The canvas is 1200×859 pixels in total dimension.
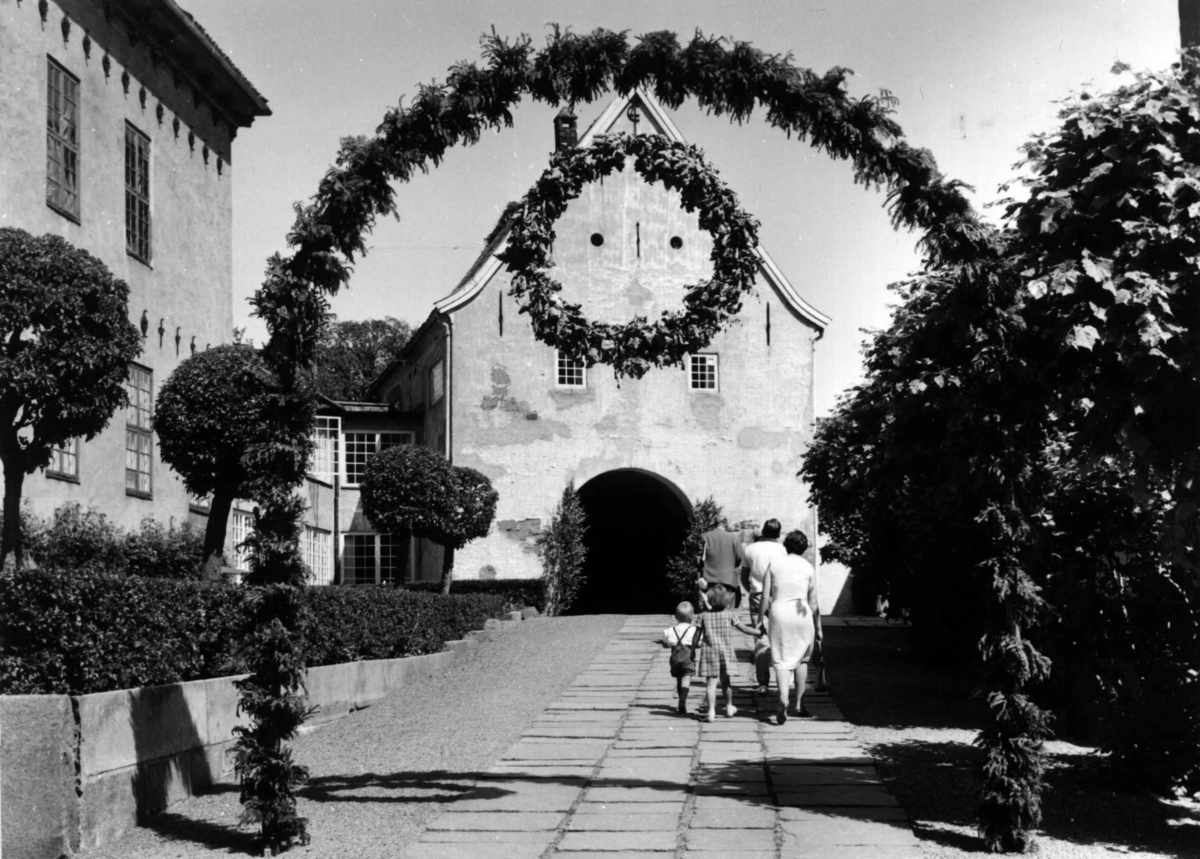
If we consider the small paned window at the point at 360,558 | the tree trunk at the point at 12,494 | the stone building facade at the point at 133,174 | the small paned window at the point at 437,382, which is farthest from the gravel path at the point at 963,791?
the small paned window at the point at 360,558

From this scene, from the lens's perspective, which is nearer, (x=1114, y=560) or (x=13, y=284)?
(x=1114, y=560)

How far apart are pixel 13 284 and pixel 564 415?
1808 centimetres

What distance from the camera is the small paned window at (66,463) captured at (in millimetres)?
16084

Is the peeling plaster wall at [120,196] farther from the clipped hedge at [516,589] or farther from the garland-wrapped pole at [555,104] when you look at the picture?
the garland-wrapped pole at [555,104]

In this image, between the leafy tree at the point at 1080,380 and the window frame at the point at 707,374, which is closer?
the leafy tree at the point at 1080,380

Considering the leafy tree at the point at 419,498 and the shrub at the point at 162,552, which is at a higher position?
the leafy tree at the point at 419,498

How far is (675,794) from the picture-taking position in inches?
334

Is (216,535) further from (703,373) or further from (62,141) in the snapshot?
(703,373)

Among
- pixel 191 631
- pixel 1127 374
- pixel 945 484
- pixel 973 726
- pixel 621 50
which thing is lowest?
pixel 973 726

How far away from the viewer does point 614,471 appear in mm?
30078

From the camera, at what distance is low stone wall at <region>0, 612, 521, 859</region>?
6727mm

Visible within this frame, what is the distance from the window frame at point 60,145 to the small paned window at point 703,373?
→ 15662 millimetres

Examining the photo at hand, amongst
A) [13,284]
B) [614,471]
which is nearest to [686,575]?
[614,471]

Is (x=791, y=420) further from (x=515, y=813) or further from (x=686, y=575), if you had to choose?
(x=515, y=813)
